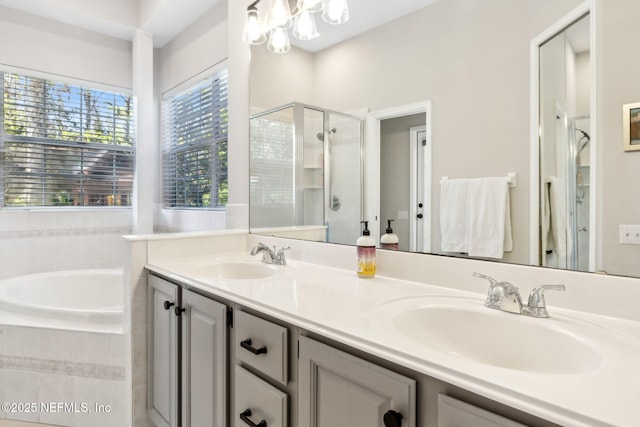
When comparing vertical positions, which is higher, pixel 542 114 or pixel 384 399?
pixel 542 114

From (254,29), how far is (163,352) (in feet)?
6.06

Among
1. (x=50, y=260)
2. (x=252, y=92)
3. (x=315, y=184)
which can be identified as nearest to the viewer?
(x=315, y=184)

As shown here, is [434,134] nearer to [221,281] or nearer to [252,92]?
[221,281]

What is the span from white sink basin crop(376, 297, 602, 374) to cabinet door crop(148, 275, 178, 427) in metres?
1.03

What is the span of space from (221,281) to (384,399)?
2.64 feet

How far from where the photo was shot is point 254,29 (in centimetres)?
220

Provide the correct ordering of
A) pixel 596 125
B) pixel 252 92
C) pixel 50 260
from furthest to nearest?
pixel 50 260, pixel 252 92, pixel 596 125

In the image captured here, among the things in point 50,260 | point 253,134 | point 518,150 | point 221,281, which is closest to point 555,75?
point 518,150

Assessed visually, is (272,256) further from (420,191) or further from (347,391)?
(347,391)

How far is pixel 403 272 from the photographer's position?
1.40 metres

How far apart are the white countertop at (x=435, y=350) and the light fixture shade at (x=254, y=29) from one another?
4.78 ft

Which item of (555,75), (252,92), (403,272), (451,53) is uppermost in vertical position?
(252,92)

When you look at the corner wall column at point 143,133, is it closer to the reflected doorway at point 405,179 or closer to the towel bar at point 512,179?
the reflected doorway at point 405,179

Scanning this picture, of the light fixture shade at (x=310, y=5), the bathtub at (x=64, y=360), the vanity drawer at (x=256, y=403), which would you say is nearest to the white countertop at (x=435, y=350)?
the vanity drawer at (x=256, y=403)
